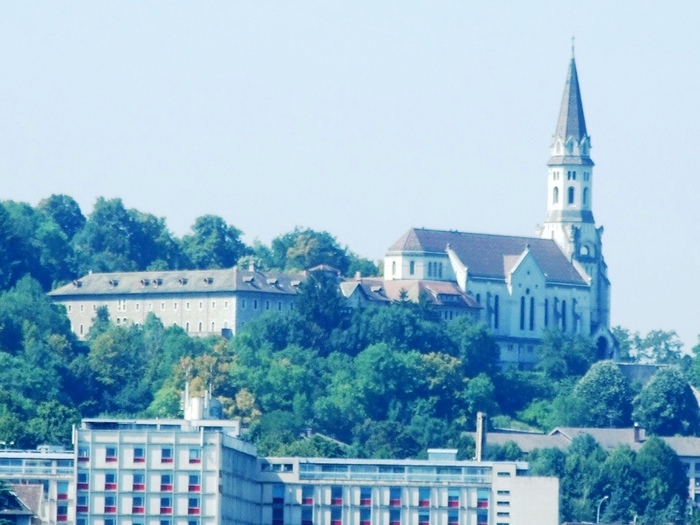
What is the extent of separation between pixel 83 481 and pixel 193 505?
3562 millimetres

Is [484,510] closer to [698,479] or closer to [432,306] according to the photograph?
[698,479]

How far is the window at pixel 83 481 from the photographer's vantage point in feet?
367

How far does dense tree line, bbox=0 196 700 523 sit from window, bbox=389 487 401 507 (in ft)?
128

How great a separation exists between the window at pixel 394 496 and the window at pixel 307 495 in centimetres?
267

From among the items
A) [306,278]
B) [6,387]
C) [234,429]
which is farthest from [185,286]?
[234,429]

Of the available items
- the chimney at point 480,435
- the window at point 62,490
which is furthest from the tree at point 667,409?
the window at point 62,490

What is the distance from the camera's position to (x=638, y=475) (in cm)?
16650

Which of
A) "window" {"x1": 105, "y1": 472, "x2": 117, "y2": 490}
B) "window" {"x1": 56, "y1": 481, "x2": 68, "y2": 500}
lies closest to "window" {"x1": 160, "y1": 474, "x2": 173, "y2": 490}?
"window" {"x1": 105, "y1": 472, "x2": 117, "y2": 490}

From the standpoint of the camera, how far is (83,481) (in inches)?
4412

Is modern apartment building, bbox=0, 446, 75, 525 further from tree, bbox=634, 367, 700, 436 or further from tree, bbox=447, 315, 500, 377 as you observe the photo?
tree, bbox=634, 367, 700, 436

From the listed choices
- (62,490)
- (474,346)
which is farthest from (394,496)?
(474,346)

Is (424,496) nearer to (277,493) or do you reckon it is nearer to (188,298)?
(277,493)

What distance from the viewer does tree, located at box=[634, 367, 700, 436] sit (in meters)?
188

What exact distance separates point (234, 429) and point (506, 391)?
2758 inches
